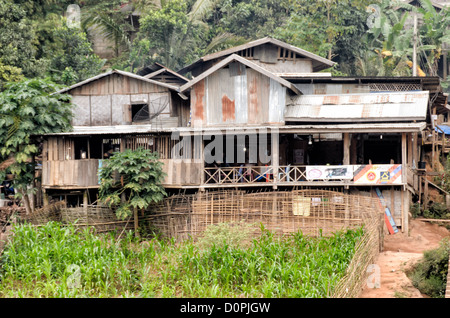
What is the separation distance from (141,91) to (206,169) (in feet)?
17.5

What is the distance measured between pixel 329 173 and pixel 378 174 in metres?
1.71

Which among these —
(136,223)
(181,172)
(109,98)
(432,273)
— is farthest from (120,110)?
(432,273)

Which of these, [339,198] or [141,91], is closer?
[339,198]

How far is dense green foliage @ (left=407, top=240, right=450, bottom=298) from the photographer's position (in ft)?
63.9

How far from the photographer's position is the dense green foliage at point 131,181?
23.7 m

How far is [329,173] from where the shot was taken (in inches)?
979

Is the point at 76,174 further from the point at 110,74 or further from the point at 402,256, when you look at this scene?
the point at 402,256

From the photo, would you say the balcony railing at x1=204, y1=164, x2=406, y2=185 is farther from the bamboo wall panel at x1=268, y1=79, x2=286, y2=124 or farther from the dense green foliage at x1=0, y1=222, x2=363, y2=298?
the dense green foliage at x1=0, y1=222, x2=363, y2=298

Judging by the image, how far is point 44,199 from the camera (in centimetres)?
2638

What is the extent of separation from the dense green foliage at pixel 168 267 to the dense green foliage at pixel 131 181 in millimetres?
2183

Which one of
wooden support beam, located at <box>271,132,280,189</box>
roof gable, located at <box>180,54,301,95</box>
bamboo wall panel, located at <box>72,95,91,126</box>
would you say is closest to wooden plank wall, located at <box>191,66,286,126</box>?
roof gable, located at <box>180,54,301,95</box>

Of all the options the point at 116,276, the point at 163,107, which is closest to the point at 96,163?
the point at 163,107

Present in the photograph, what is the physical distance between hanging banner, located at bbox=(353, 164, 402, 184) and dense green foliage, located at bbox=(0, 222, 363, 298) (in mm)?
3600
